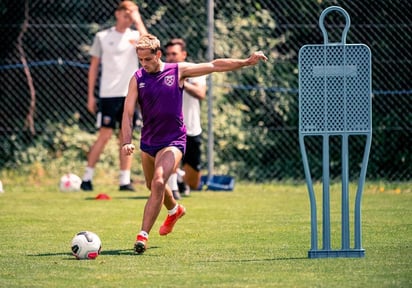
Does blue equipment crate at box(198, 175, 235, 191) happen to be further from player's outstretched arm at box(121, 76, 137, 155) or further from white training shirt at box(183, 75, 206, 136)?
player's outstretched arm at box(121, 76, 137, 155)

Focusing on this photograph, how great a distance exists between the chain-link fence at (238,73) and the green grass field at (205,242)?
1.27 m

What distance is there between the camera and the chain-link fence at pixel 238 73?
46.9ft

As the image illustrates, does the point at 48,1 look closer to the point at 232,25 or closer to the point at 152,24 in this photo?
the point at 152,24

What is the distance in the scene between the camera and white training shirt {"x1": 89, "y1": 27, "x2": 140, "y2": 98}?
43.5 ft

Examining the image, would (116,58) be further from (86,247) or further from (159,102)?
(86,247)

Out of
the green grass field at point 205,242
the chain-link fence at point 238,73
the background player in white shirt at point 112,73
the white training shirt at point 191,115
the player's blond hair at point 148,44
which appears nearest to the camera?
the green grass field at point 205,242

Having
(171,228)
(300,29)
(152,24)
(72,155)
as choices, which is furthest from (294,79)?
(171,228)

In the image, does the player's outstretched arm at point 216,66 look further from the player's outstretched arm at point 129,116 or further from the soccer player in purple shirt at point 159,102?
the player's outstretched arm at point 129,116

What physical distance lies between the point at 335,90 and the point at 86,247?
2.10 m

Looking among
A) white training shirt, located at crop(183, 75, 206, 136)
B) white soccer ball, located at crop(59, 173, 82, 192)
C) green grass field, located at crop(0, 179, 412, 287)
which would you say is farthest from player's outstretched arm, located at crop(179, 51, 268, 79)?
white soccer ball, located at crop(59, 173, 82, 192)

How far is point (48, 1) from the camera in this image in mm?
15500

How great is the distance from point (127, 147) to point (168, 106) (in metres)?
0.75

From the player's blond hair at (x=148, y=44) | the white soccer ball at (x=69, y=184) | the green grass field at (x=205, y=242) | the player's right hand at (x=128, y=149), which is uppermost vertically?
the player's blond hair at (x=148, y=44)

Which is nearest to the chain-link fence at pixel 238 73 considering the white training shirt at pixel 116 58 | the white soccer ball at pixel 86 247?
the white training shirt at pixel 116 58
